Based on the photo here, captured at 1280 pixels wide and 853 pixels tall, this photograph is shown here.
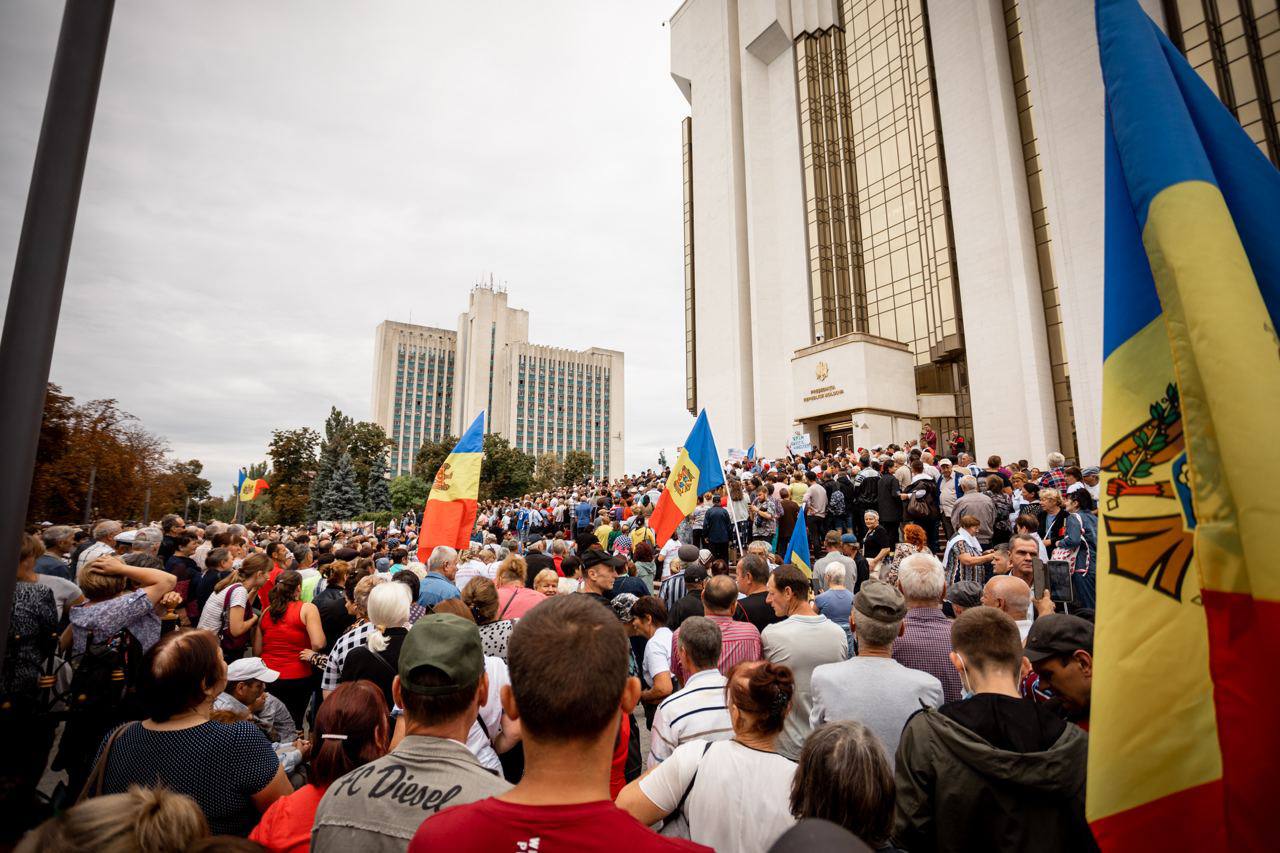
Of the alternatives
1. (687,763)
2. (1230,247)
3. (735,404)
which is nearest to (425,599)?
(687,763)

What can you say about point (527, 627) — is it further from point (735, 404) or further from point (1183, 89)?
point (735, 404)

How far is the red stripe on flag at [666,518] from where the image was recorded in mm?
8914

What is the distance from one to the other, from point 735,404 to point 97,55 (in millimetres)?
33648

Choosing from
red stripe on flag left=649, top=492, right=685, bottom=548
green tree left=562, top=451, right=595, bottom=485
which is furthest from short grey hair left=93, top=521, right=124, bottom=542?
green tree left=562, top=451, right=595, bottom=485

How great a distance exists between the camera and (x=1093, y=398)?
20344 mm

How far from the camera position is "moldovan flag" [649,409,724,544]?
891 centimetres

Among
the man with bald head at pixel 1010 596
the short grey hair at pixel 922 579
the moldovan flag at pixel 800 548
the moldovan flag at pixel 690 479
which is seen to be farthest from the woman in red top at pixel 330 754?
the moldovan flag at pixel 690 479

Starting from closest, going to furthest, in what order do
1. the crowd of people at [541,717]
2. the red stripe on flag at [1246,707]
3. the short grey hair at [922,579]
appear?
the red stripe on flag at [1246,707] < the crowd of people at [541,717] < the short grey hair at [922,579]

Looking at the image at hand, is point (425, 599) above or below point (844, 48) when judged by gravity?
below

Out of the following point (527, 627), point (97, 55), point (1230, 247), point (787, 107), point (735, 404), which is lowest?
point (527, 627)

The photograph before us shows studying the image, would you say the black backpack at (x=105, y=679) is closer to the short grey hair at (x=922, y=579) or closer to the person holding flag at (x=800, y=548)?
the short grey hair at (x=922, y=579)

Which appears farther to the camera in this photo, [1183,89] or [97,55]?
[1183,89]

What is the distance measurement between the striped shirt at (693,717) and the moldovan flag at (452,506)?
5.41 metres

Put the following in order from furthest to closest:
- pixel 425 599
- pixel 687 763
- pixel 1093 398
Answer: pixel 1093 398, pixel 425 599, pixel 687 763
